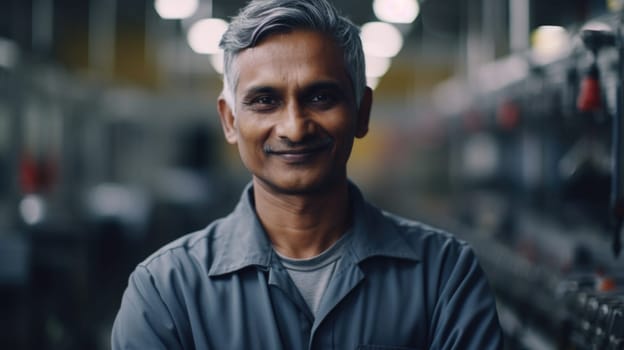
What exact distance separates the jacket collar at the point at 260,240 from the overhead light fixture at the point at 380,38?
7.30m

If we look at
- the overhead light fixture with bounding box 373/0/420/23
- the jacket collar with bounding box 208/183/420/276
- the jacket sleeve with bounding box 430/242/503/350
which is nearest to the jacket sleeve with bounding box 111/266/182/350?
the jacket collar with bounding box 208/183/420/276

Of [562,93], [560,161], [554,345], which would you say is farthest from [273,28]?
[560,161]

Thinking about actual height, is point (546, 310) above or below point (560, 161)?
below

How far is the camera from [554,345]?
271cm

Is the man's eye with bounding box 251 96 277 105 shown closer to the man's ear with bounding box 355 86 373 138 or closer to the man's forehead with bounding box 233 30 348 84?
the man's forehead with bounding box 233 30 348 84

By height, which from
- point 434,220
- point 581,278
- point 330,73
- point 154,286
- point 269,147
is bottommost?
point 434,220

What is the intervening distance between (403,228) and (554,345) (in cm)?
139

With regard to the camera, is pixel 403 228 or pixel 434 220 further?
pixel 434 220

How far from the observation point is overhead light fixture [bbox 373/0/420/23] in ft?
→ 21.1

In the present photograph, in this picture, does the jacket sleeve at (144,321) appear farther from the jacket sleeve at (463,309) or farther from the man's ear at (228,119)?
the jacket sleeve at (463,309)

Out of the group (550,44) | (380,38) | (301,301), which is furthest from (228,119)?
(380,38)

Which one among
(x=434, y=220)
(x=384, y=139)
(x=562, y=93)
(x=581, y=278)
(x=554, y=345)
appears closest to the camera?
(x=581, y=278)

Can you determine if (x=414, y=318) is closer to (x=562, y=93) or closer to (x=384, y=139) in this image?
(x=562, y=93)

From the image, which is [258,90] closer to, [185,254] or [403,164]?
[185,254]
